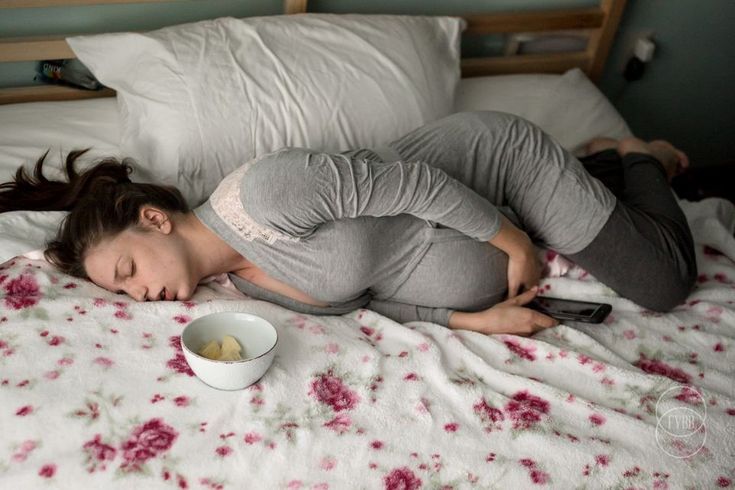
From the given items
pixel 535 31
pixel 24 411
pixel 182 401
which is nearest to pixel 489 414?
pixel 182 401

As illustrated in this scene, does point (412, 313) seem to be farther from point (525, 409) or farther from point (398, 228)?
point (525, 409)

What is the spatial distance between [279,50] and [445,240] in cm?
56

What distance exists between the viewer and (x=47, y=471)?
0.95 meters

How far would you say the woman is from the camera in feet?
4.00

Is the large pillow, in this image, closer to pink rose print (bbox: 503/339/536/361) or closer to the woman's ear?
the woman's ear

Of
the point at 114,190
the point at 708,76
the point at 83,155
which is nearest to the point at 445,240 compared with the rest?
the point at 114,190

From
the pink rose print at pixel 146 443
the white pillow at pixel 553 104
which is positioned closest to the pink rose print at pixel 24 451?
the pink rose print at pixel 146 443

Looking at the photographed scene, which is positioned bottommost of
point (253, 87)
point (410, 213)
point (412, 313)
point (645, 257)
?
point (412, 313)

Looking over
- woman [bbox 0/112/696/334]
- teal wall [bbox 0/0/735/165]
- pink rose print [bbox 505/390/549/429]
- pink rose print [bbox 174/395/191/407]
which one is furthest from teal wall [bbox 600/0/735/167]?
pink rose print [bbox 174/395/191/407]

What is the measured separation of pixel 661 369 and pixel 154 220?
0.97 metres

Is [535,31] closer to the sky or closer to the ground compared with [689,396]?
closer to the sky

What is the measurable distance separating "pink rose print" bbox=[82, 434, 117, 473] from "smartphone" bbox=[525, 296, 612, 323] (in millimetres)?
842

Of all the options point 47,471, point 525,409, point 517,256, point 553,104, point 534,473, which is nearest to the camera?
point 47,471

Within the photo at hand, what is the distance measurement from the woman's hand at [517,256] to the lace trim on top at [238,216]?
1.30ft
